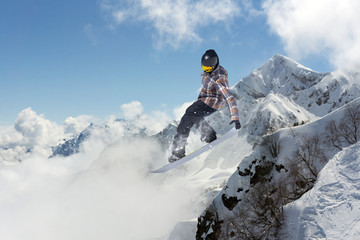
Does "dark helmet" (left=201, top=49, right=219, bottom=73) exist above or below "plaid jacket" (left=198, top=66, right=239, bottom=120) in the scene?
above

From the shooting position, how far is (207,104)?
7.90 meters

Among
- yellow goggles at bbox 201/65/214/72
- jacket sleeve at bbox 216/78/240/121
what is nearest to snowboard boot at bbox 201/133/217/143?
jacket sleeve at bbox 216/78/240/121

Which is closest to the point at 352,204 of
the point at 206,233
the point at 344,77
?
the point at 206,233

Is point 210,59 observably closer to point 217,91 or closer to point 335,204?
point 217,91

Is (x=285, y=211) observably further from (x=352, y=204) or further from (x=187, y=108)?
(x=187, y=108)

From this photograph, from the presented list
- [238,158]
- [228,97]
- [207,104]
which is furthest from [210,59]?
[238,158]

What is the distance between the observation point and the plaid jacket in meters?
7.05

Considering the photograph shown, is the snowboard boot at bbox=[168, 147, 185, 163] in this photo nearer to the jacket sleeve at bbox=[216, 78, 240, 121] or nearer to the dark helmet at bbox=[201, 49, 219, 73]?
the jacket sleeve at bbox=[216, 78, 240, 121]

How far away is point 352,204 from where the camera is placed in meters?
11.8

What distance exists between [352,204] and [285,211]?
8.21 metres

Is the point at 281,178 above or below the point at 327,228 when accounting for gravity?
above

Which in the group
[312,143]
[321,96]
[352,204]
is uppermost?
[321,96]

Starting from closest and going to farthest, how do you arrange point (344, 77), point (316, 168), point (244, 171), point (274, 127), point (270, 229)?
point (270, 229)
point (316, 168)
point (244, 171)
point (274, 127)
point (344, 77)

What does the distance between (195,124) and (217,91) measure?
1977 mm
